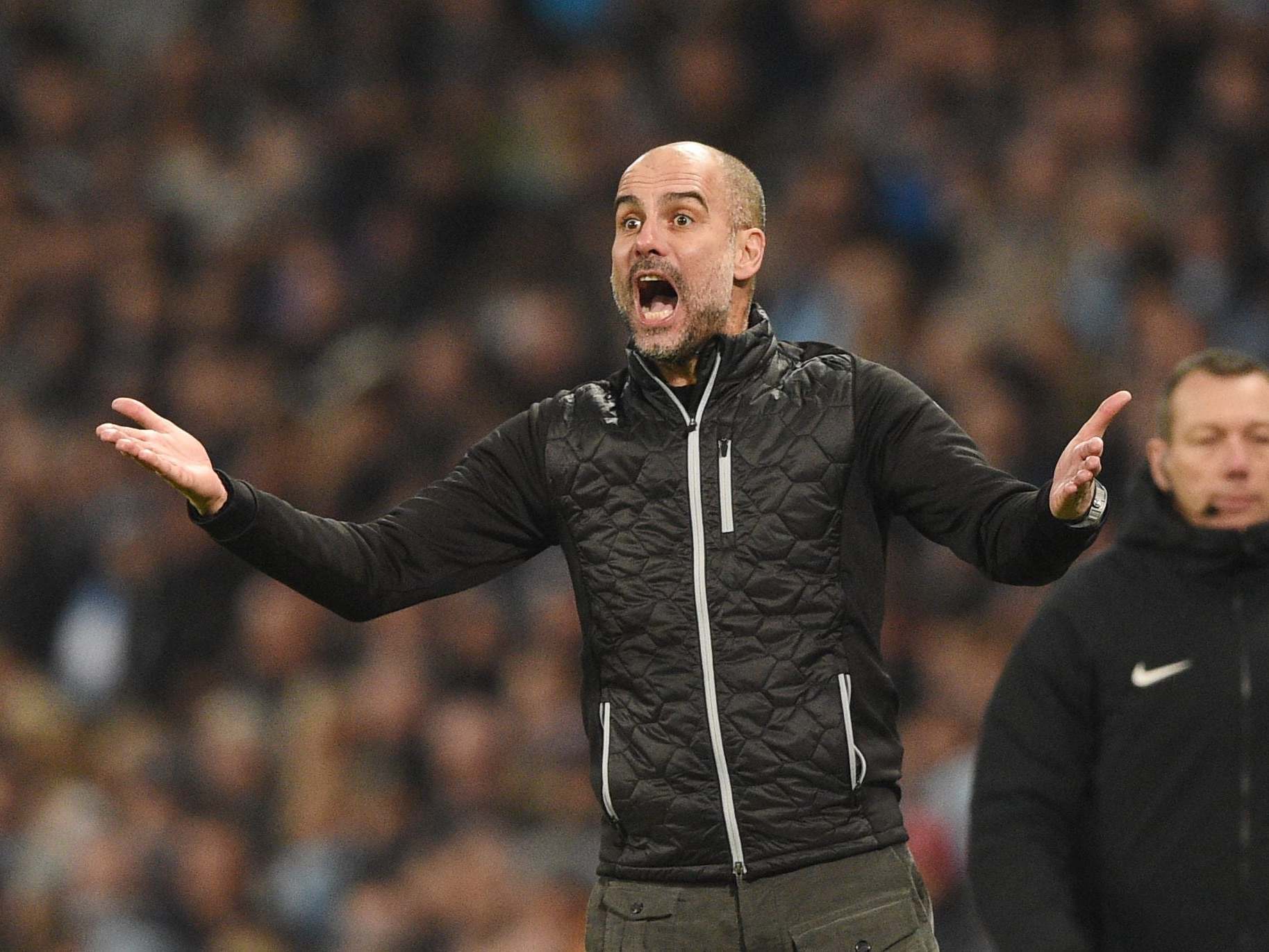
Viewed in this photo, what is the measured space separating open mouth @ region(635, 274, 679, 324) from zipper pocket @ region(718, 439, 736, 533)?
209 millimetres

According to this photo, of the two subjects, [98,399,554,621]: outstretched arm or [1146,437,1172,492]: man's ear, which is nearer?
[98,399,554,621]: outstretched arm

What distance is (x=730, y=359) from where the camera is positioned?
2.98m

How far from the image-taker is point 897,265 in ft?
20.1

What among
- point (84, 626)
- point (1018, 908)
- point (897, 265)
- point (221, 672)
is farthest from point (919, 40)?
point (1018, 908)

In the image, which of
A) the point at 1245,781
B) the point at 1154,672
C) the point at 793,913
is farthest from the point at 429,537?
the point at 1245,781

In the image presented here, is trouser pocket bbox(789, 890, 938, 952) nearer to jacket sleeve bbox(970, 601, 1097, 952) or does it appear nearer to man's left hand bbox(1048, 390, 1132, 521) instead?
jacket sleeve bbox(970, 601, 1097, 952)

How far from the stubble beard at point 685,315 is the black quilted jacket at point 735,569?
29mm

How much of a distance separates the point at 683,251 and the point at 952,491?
1.73ft

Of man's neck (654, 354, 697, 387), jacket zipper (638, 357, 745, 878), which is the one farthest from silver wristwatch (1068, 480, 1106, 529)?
man's neck (654, 354, 697, 387)

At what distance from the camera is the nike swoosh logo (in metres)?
3.15

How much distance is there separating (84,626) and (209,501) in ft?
15.3

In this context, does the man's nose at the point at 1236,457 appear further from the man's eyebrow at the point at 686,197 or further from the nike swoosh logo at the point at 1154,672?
the man's eyebrow at the point at 686,197

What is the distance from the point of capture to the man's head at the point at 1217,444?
129 inches

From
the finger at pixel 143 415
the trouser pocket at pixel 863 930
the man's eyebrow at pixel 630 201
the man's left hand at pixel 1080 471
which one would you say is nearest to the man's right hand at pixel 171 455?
the finger at pixel 143 415
